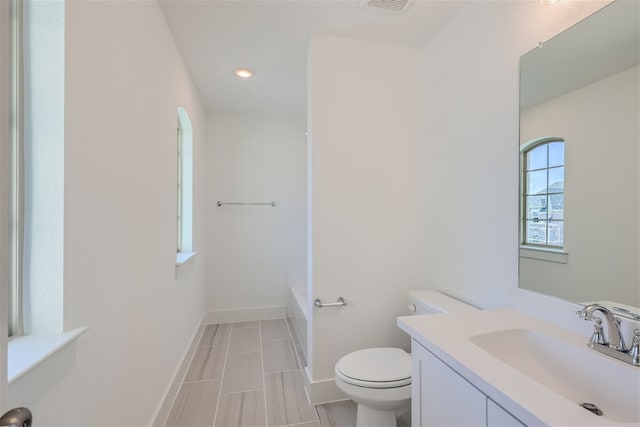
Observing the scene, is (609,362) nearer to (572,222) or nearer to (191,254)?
(572,222)

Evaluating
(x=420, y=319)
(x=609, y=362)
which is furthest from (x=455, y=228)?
(x=609, y=362)

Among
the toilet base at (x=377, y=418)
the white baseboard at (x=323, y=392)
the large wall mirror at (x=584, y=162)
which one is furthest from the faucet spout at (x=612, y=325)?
the white baseboard at (x=323, y=392)

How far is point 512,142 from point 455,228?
566 mm

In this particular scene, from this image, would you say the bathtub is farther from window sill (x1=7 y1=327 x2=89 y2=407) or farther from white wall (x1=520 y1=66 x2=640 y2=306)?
white wall (x1=520 y1=66 x2=640 y2=306)

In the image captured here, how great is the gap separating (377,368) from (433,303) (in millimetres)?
481

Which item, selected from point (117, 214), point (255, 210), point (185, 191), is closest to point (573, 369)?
point (117, 214)

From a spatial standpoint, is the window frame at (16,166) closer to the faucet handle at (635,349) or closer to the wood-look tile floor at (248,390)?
the wood-look tile floor at (248,390)

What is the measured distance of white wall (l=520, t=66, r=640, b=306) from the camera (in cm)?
90

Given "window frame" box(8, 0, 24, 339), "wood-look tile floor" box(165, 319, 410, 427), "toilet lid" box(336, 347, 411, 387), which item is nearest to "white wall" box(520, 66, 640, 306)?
"toilet lid" box(336, 347, 411, 387)

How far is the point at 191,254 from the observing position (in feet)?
7.91

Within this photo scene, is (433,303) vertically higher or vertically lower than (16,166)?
lower

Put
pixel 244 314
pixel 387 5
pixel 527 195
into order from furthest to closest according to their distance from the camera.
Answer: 1. pixel 244 314
2. pixel 387 5
3. pixel 527 195

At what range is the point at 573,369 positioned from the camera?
899 millimetres

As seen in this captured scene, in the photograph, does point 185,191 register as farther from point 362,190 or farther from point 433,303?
point 433,303
